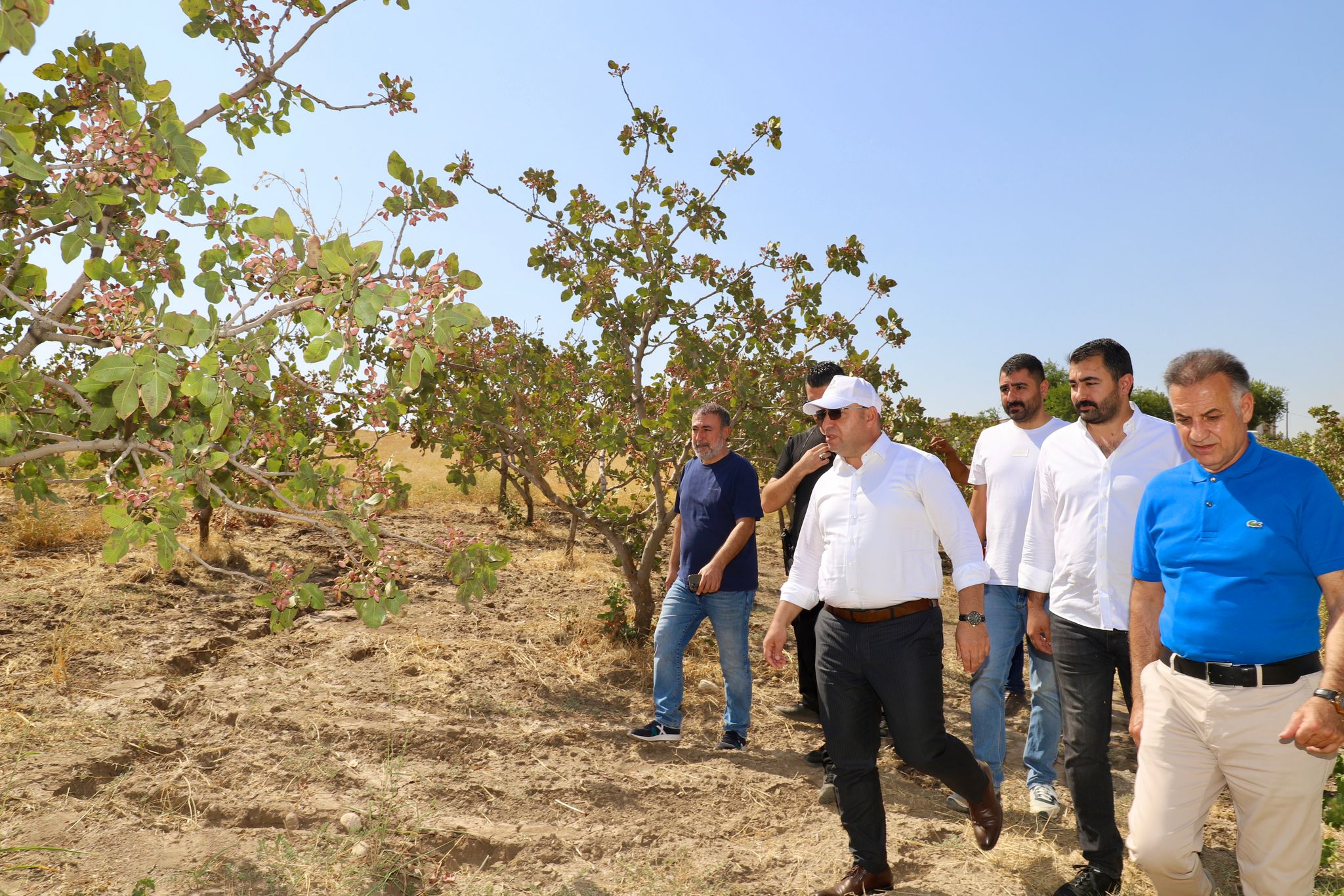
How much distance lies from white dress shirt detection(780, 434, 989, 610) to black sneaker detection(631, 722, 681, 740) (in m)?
2.12

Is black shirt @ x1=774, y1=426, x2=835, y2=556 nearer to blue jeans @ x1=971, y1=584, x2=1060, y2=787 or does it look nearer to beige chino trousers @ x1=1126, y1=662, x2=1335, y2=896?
blue jeans @ x1=971, y1=584, x2=1060, y2=787

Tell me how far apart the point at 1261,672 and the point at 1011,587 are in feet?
5.95

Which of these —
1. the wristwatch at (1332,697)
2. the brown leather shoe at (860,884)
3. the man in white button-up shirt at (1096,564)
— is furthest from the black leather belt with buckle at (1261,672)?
the brown leather shoe at (860,884)

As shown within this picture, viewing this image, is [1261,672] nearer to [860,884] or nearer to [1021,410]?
[860,884]

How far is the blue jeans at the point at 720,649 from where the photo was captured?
5285 millimetres

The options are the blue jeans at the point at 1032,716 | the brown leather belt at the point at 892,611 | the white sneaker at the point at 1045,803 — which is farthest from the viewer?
the blue jeans at the point at 1032,716

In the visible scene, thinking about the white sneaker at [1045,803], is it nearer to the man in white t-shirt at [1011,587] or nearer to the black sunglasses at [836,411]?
the man in white t-shirt at [1011,587]

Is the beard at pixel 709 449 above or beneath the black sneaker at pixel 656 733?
above

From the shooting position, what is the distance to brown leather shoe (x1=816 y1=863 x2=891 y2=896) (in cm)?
345

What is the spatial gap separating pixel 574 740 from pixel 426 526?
25.4ft

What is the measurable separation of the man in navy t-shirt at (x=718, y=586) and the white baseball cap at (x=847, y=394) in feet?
A: 5.38

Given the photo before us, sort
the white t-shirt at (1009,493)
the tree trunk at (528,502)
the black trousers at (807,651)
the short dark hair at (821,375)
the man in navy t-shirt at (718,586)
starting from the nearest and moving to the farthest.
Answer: the white t-shirt at (1009,493) → the short dark hair at (821,375) → the man in navy t-shirt at (718,586) → the black trousers at (807,651) → the tree trunk at (528,502)

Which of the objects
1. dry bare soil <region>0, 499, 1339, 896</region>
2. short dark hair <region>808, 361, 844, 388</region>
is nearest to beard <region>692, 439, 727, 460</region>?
short dark hair <region>808, 361, 844, 388</region>

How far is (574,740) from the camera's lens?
5.26 metres
